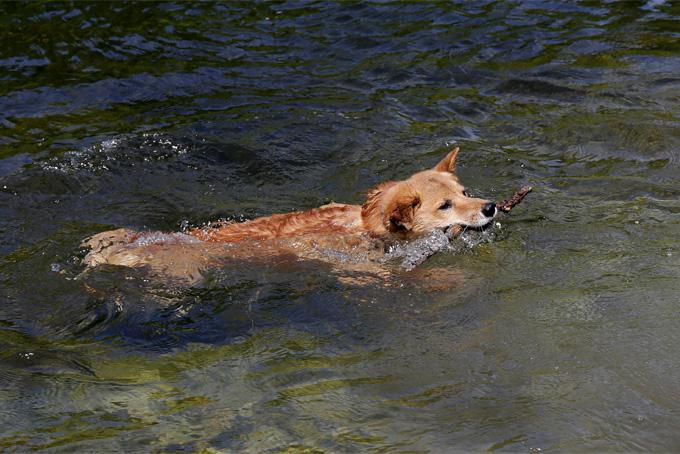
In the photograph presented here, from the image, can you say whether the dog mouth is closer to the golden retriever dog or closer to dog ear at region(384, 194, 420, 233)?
the golden retriever dog

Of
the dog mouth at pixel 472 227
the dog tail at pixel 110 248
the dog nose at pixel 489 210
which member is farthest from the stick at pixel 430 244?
the dog tail at pixel 110 248

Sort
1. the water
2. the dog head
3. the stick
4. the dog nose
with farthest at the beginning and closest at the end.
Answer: the stick, the dog head, the dog nose, the water

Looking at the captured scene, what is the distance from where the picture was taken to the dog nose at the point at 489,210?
7.31m

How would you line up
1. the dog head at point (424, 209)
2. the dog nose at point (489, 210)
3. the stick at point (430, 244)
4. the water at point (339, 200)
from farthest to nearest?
the stick at point (430, 244) → the dog head at point (424, 209) → the dog nose at point (489, 210) → the water at point (339, 200)

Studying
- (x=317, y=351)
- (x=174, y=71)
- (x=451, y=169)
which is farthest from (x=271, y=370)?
(x=174, y=71)

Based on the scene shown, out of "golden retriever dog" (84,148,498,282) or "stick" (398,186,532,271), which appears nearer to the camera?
"golden retriever dog" (84,148,498,282)

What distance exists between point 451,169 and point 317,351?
2768mm

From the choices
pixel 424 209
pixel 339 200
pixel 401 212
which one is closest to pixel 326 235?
pixel 401 212

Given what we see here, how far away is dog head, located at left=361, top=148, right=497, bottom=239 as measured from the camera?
24.3 feet

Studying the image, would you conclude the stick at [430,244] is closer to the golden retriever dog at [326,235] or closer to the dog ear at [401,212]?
the golden retriever dog at [326,235]

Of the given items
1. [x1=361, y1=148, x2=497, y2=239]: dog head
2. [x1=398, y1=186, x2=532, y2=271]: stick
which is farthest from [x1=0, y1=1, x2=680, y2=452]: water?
[x1=361, y1=148, x2=497, y2=239]: dog head

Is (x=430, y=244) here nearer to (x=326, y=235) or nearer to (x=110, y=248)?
(x=326, y=235)

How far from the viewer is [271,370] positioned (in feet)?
18.7

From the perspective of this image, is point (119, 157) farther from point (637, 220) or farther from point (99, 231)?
point (637, 220)
